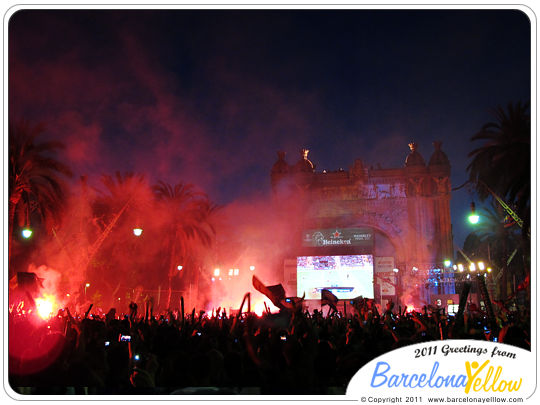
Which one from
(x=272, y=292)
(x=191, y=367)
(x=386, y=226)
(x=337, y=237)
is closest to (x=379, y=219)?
(x=386, y=226)

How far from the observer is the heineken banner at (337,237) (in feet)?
132

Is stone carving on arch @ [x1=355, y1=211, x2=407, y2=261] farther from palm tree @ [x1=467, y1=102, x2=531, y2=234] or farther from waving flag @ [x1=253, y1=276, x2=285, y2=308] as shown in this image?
waving flag @ [x1=253, y1=276, x2=285, y2=308]

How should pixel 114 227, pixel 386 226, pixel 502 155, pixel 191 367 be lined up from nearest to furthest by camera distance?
pixel 191 367, pixel 502 155, pixel 114 227, pixel 386 226

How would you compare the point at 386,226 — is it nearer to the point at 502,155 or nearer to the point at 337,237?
the point at 337,237

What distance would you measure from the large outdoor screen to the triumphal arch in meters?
0.13

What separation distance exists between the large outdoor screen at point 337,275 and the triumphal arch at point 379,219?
5.0 inches

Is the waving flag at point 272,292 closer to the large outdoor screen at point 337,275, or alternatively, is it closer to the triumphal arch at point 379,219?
the large outdoor screen at point 337,275

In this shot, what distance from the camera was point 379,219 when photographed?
143 feet

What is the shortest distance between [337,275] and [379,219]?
7989 millimetres

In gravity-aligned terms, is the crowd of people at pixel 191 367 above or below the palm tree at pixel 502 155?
below

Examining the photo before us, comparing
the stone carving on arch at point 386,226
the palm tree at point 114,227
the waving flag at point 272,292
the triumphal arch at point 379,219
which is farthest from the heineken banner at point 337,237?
the waving flag at point 272,292

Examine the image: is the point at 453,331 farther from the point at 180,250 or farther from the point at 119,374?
the point at 180,250
